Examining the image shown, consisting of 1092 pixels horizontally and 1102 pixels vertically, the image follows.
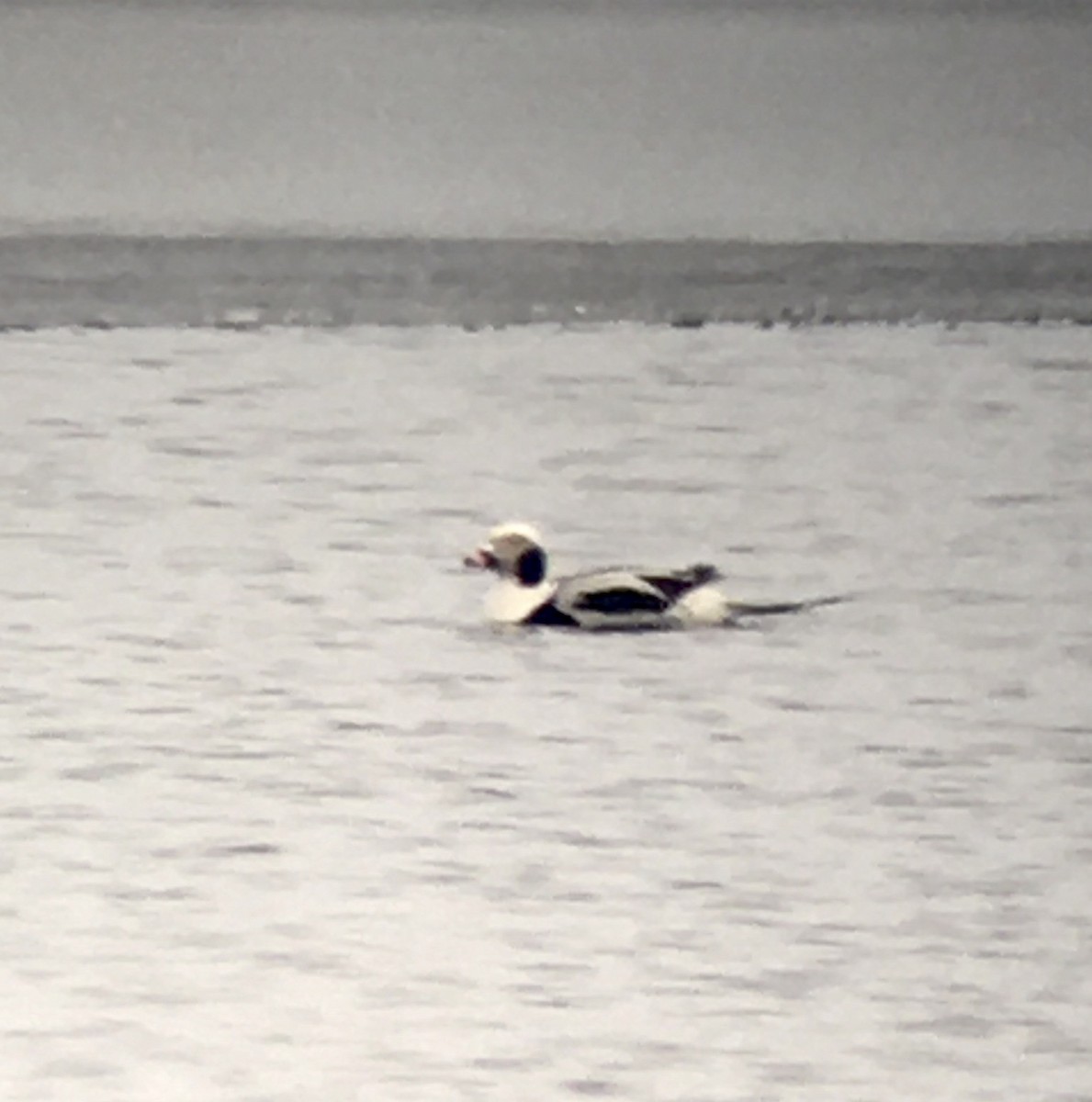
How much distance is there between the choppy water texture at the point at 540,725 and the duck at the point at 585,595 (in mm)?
17

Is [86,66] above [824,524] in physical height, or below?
above

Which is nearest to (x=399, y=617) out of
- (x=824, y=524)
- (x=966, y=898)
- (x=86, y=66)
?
(x=824, y=524)

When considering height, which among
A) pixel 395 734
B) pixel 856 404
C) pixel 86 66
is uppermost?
pixel 86 66

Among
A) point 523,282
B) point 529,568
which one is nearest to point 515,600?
point 529,568

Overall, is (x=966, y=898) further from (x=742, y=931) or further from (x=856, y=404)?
(x=856, y=404)

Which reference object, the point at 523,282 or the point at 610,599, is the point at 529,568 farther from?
the point at 523,282

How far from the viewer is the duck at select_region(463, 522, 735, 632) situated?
1271 millimetres

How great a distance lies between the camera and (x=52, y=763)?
123cm

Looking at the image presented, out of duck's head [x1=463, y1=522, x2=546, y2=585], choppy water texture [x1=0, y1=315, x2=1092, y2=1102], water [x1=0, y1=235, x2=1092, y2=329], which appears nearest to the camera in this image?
choppy water texture [x1=0, y1=315, x2=1092, y2=1102]

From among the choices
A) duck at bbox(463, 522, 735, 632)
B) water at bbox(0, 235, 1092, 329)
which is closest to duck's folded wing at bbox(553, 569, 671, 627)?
duck at bbox(463, 522, 735, 632)

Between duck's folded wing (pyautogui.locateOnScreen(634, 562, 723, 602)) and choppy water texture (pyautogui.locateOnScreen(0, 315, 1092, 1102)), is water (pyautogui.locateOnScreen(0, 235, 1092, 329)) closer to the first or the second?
choppy water texture (pyautogui.locateOnScreen(0, 315, 1092, 1102))

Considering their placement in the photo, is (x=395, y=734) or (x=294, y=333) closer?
(x=395, y=734)

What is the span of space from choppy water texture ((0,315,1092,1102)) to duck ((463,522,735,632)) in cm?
2

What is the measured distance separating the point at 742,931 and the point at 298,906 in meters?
0.30
